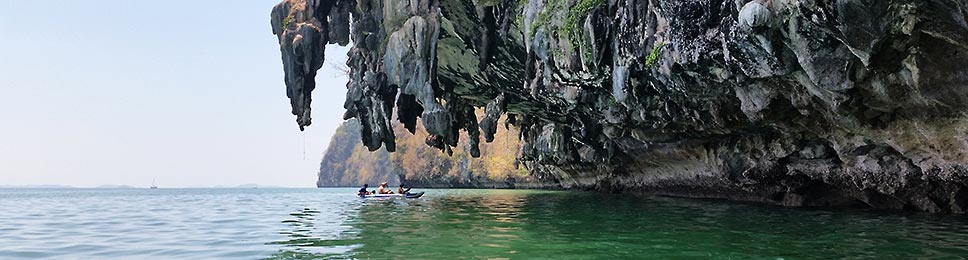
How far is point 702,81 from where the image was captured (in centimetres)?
1509

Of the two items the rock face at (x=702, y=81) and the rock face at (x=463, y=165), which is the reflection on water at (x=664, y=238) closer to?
the rock face at (x=702, y=81)

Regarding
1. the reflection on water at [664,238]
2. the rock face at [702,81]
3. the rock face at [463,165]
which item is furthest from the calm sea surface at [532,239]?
the rock face at [463,165]

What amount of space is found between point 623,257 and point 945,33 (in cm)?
581

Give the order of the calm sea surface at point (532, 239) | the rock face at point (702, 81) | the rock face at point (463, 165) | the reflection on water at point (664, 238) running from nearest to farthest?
the reflection on water at point (664, 238) < the calm sea surface at point (532, 239) < the rock face at point (702, 81) < the rock face at point (463, 165)

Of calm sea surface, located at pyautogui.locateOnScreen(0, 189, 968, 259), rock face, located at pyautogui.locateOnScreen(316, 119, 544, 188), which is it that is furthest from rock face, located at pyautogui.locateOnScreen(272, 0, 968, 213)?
rock face, located at pyautogui.locateOnScreen(316, 119, 544, 188)

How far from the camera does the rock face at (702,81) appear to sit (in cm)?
1057

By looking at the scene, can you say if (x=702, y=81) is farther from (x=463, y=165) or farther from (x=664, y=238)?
(x=463, y=165)

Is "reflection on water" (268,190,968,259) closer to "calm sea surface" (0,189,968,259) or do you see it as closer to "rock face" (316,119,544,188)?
"calm sea surface" (0,189,968,259)

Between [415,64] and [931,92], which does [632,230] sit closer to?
[931,92]

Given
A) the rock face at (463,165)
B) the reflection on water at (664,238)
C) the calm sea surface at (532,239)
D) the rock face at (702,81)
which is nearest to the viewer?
the reflection on water at (664,238)

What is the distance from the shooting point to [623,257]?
9.35 meters

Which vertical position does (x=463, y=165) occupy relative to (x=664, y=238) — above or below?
above

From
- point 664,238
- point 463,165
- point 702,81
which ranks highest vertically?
point 463,165

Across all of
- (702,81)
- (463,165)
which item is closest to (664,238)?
(702,81)
